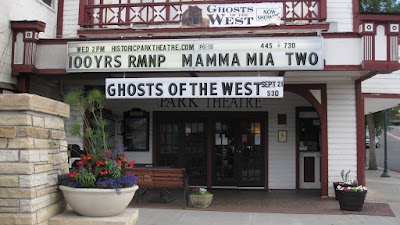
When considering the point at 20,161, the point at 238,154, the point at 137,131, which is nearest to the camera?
the point at 20,161

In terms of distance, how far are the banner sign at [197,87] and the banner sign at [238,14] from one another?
6.06ft

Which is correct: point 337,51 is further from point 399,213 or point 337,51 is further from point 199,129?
point 199,129

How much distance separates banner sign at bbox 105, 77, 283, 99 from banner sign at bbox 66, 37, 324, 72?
0.28 metres

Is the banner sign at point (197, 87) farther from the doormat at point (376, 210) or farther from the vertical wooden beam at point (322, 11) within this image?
the doormat at point (376, 210)

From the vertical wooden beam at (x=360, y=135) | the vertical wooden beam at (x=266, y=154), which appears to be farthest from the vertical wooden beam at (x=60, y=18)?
the vertical wooden beam at (x=360, y=135)

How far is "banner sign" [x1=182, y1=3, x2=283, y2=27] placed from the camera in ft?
35.1

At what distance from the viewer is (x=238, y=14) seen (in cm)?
1080

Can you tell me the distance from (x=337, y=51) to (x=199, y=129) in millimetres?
5424

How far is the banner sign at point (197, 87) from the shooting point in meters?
9.45

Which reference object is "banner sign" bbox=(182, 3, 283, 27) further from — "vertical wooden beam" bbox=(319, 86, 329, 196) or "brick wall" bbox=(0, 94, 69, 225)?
"brick wall" bbox=(0, 94, 69, 225)

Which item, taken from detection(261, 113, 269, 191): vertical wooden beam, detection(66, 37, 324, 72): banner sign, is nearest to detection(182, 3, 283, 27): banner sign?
detection(66, 37, 324, 72): banner sign

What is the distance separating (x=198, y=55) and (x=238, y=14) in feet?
5.86

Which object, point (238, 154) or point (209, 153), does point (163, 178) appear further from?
point (238, 154)

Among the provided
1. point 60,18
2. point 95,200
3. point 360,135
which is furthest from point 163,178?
point 95,200
